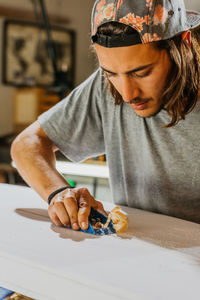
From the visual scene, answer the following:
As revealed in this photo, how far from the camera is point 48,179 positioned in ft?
4.40

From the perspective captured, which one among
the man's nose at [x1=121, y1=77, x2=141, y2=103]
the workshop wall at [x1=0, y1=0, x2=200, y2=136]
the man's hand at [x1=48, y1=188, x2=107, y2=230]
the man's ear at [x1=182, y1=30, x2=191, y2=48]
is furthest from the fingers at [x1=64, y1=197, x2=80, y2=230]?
the workshop wall at [x1=0, y1=0, x2=200, y2=136]

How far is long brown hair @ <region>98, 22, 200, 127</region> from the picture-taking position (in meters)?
1.13

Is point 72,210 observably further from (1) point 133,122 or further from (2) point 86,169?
(2) point 86,169

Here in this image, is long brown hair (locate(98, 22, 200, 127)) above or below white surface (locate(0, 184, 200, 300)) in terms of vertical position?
above

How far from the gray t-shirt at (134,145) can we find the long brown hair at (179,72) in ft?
0.20

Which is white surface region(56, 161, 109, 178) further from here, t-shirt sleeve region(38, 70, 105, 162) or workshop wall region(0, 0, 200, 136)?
workshop wall region(0, 0, 200, 136)

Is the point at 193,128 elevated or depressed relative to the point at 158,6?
depressed

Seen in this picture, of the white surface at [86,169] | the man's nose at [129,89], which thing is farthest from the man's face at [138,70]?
the white surface at [86,169]

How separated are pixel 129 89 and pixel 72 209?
1.28 feet

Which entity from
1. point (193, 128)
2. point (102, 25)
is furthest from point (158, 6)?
point (193, 128)

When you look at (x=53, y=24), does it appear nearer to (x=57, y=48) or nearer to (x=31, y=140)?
(x=57, y=48)

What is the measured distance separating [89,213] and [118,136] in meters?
0.49

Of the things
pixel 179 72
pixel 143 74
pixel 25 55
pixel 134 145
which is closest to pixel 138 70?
pixel 143 74

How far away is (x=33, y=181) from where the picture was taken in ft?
4.51
